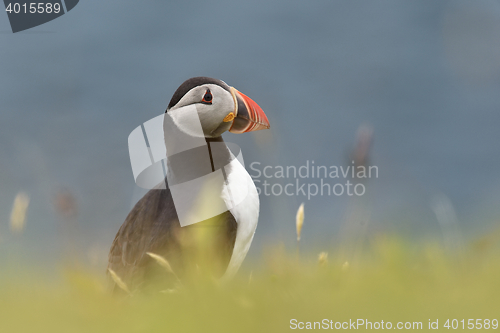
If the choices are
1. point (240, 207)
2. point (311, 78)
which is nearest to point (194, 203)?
point (240, 207)

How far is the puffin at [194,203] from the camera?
3.93m

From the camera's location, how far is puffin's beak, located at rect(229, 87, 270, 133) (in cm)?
482

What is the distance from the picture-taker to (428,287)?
2488 mm

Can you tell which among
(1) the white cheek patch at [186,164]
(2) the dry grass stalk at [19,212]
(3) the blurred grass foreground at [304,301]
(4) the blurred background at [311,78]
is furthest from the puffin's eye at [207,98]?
(4) the blurred background at [311,78]

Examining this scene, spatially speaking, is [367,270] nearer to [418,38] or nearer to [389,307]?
[389,307]

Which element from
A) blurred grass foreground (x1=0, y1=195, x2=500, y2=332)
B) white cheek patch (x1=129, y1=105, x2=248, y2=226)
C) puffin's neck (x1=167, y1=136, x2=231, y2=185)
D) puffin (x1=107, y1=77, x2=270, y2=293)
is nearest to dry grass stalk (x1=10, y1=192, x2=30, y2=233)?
blurred grass foreground (x1=0, y1=195, x2=500, y2=332)

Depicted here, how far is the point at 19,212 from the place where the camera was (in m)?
3.18

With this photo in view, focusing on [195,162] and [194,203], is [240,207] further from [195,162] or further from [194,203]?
[195,162]

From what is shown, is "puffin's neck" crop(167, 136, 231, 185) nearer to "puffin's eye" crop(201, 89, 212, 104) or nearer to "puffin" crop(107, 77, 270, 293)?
"puffin" crop(107, 77, 270, 293)

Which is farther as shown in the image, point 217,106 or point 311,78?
point 311,78

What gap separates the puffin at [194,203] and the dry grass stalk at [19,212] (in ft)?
3.05

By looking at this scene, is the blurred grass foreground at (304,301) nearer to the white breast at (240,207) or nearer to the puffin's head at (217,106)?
the white breast at (240,207)

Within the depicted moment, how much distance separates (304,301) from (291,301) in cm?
6

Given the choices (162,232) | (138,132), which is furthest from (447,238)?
(138,132)
